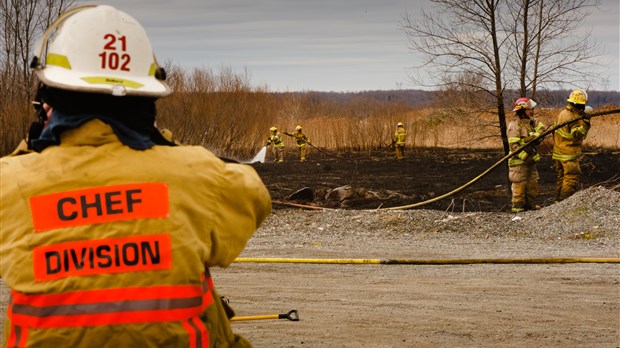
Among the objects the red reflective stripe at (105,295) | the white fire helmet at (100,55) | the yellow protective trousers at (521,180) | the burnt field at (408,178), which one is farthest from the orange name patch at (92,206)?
the yellow protective trousers at (521,180)

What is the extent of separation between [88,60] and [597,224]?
10906 millimetres

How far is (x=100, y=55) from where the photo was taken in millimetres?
2881

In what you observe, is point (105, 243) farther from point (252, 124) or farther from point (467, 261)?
point (252, 124)

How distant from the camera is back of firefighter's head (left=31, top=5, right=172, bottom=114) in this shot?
2.81 metres

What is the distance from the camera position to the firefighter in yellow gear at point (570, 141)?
1650 cm

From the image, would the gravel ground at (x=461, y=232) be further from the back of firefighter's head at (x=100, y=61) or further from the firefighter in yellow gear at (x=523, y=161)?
the back of firefighter's head at (x=100, y=61)

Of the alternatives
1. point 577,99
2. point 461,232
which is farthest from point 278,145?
point 461,232

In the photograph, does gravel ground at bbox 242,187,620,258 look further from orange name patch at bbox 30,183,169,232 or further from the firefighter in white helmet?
orange name patch at bbox 30,183,169,232

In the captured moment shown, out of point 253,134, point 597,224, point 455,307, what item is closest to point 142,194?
point 455,307

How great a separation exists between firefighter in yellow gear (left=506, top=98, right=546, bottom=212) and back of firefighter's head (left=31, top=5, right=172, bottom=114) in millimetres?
13452

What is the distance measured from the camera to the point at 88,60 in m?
2.87

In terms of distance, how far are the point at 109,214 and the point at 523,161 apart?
45.3ft

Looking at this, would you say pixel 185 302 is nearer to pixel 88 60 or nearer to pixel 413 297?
pixel 88 60

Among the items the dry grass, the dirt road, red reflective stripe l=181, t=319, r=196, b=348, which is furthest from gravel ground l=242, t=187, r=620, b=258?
the dry grass
